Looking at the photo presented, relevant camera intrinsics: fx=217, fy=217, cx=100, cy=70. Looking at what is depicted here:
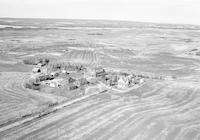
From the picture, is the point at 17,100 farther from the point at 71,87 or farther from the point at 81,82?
the point at 81,82

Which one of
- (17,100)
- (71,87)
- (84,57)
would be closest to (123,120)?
(71,87)

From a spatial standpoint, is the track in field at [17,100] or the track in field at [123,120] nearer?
the track in field at [123,120]

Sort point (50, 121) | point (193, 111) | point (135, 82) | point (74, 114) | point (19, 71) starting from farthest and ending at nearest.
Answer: point (19, 71), point (135, 82), point (193, 111), point (74, 114), point (50, 121)

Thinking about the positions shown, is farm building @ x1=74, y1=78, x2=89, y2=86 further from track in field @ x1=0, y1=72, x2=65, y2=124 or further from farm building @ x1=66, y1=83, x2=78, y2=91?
track in field @ x1=0, y1=72, x2=65, y2=124

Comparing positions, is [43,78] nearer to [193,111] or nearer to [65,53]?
[193,111]

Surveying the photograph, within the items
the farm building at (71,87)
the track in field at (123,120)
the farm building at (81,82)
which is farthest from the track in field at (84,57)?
the track in field at (123,120)

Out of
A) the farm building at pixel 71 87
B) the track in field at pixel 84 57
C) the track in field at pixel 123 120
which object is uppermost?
the track in field at pixel 84 57

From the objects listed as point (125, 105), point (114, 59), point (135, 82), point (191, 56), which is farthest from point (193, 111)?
point (191, 56)

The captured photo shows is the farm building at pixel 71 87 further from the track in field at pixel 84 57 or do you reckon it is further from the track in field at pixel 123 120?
the track in field at pixel 84 57

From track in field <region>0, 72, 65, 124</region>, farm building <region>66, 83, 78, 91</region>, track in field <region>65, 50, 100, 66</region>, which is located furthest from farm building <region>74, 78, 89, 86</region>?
track in field <region>65, 50, 100, 66</region>
